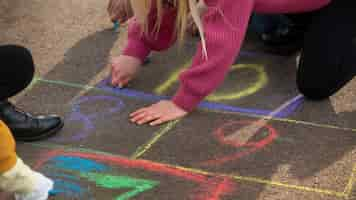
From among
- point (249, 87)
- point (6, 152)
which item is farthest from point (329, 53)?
point (6, 152)

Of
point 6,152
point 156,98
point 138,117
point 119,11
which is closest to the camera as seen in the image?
point 6,152

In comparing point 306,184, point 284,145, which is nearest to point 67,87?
point 284,145

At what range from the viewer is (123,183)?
52.5 inches

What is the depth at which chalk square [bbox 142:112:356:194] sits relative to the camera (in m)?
1.34

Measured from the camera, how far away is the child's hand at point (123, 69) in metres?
1.70

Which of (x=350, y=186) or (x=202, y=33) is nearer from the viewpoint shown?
(x=350, y=186)

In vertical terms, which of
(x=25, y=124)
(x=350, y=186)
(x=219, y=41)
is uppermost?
(x=219, y=41)

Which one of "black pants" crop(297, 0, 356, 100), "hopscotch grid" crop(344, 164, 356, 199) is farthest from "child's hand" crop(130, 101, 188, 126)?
"hopscotch grid" crop(344, 164, 356, 199)

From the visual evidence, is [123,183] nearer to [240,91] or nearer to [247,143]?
[247,143]

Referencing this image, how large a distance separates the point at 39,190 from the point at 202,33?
1.73 ft

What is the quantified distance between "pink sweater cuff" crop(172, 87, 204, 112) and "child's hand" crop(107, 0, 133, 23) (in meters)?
0.49

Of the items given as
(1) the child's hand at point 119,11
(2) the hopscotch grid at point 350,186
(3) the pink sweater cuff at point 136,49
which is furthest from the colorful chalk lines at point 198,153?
(1) the child's hand at point 119,11

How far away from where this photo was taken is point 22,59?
1.45 m

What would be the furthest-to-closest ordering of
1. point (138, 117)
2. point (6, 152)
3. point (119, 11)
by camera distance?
point (119, 11), point (138, 117), point (6, 152)
